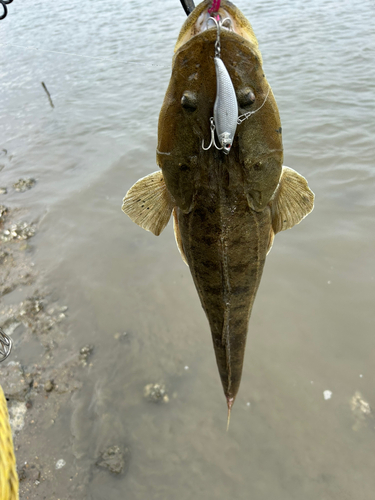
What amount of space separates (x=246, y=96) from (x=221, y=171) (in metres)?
0.36

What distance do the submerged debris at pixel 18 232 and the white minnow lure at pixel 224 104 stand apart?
479 centimetres

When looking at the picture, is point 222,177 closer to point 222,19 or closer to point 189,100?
point 189,100

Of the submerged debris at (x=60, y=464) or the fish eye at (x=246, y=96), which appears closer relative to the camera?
the fish eye at (x=246, y=96)

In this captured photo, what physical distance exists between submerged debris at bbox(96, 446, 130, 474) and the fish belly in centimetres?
165

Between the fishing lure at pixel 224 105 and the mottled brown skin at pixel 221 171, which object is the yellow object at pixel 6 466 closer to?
the mottled brown skin at pixel 221 171

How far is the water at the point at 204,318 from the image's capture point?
2.98 meters

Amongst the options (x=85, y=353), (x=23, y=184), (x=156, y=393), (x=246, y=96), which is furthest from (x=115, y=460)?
(x=23, y=184)

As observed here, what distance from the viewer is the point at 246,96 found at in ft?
5.08

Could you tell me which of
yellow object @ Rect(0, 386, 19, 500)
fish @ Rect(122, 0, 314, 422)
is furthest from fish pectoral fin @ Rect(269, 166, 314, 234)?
yellow object @ Rect(0, 386, 19, 500)

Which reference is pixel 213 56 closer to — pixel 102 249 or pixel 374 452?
pixel 374 452

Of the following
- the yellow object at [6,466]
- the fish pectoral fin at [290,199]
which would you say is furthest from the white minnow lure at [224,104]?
the yellow object at [6,466]

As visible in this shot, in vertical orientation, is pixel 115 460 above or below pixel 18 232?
below

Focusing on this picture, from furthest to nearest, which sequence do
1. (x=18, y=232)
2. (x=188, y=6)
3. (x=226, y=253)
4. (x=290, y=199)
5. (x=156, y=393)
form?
(x=18, y=232) → (x=156, y=393) → (x=290, y=199) → (x=226, y=253) → (x=188, y=6)

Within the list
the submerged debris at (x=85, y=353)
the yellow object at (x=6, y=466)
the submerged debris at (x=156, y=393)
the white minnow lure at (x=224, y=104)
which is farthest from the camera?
the submerged debris at (x=85, y=353)
